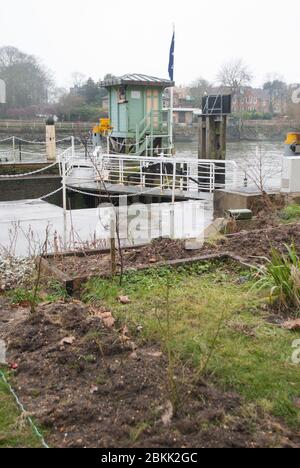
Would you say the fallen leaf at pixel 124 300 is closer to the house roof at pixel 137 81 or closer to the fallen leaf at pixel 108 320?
the fallen leaf at pixel 108 320

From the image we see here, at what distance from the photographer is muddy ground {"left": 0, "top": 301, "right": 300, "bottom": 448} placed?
8.90 ft

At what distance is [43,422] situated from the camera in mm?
2908

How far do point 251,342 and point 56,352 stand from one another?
4.62ft

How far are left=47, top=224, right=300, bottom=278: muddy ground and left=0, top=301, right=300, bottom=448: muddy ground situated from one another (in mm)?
1889

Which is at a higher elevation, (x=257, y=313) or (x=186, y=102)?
(x=186, y=102)

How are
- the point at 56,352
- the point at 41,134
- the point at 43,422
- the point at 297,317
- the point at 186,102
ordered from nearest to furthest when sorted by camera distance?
the point at 43,422
the point at 56,352
the point at 297,317
the point at 41,134
the point at 186,102

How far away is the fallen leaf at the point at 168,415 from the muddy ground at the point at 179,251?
2857mm

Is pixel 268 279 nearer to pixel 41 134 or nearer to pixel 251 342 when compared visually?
pixel 251 342

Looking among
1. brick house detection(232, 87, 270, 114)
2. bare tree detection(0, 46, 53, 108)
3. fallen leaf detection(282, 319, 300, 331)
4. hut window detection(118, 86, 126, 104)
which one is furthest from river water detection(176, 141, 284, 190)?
brick house detection(232, 87, 270, 114)

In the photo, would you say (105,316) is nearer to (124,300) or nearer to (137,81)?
(124,300)

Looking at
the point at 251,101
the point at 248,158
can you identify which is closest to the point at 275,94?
the point at 251,101

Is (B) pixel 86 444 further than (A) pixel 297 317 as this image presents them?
No

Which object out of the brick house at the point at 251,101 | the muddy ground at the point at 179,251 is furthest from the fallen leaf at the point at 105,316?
the brick house at the point at 251,101
